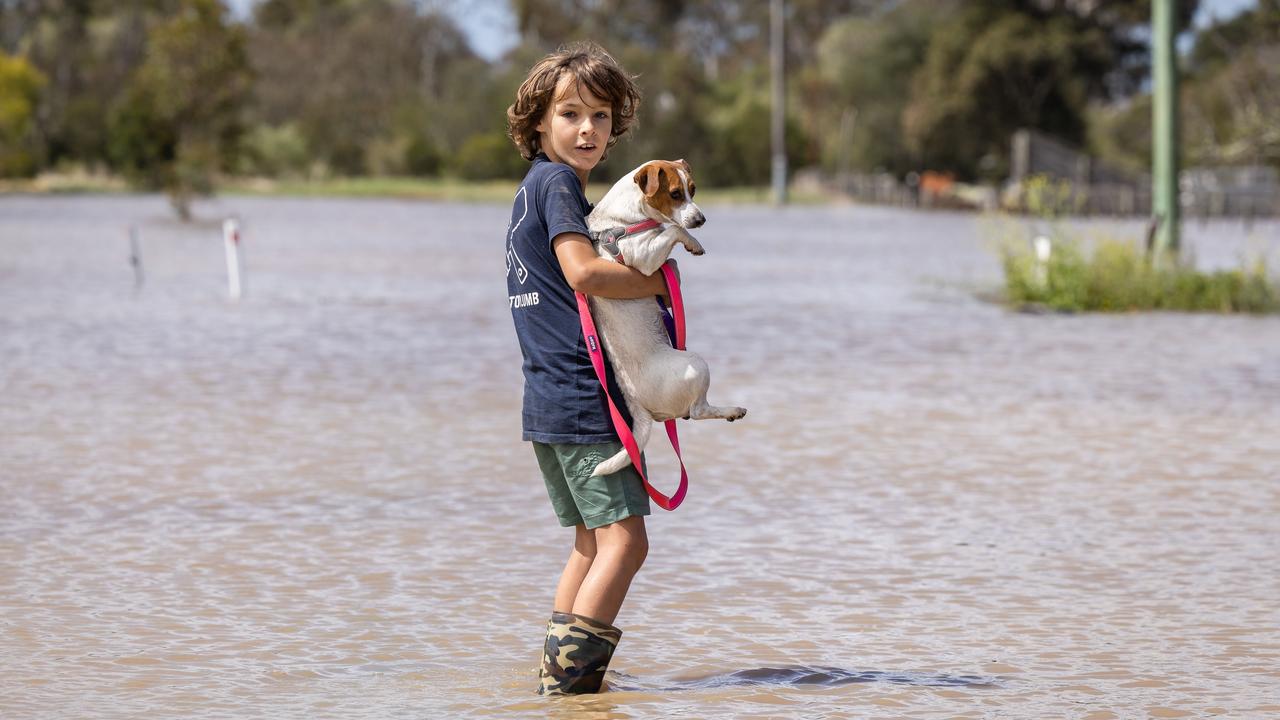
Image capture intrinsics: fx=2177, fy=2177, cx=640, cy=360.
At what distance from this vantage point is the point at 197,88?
169 ft

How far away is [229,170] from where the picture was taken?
170 ft

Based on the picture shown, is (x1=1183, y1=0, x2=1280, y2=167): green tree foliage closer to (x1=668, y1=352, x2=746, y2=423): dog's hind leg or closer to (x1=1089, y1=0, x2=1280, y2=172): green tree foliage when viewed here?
(x1=1089, y1=0, x2=1280, y2=172): green tree foliage

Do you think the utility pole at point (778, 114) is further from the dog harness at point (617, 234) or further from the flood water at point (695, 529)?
the dog harness at point (617, 234)

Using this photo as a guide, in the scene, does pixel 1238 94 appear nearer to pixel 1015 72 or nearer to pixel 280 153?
pixel 1015 72

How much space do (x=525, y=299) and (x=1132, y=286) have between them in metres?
16.3

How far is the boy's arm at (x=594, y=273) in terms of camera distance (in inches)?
211

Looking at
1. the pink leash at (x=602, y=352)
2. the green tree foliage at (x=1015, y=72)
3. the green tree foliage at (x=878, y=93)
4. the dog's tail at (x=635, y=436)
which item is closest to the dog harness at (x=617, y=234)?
the pink leash at (x=602, y=352)

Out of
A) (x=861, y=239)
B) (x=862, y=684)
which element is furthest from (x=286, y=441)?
(x=861, y=239)

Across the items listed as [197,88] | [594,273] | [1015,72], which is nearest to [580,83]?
[594,273]

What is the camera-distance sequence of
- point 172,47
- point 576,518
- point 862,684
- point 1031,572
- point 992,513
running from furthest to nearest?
point 172,47
point 992,513
point 1031,572
point 862,684
point 576,518

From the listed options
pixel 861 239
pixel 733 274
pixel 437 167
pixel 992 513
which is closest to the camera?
pixel 992 513

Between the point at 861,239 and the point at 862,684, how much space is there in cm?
3659

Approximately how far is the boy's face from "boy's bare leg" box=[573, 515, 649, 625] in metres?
0.93

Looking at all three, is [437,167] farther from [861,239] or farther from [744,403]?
[744,403]
